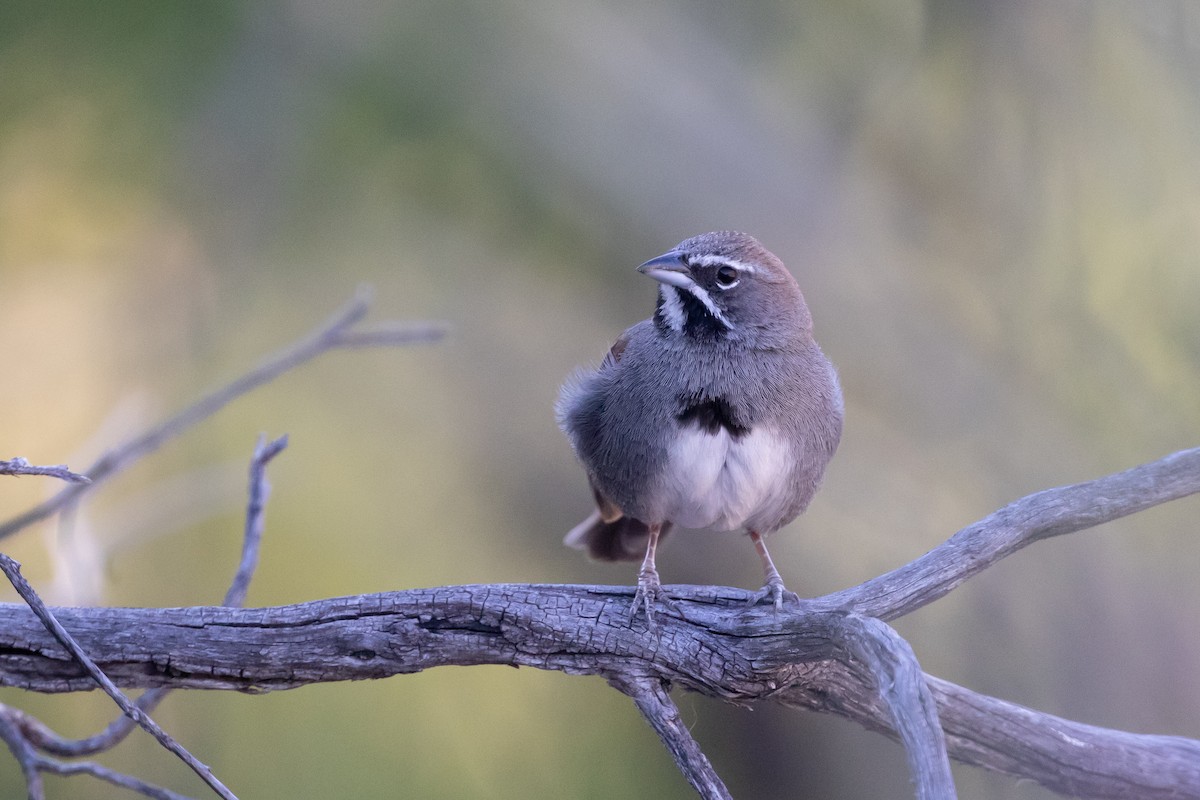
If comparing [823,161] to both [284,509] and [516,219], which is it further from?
[284,509]

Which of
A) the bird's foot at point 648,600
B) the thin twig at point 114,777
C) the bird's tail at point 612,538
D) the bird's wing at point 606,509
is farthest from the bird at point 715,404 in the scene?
the thin twig at point 114,777

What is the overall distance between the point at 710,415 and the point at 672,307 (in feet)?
1.61

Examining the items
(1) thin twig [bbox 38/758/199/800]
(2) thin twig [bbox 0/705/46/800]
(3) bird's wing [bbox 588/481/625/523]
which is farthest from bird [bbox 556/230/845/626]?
(2) thin twig [bbox 0/705/46/800]

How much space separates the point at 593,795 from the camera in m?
6.71

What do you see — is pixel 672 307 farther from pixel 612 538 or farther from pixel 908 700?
pixel 908 700

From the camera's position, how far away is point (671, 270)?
407 centimetres

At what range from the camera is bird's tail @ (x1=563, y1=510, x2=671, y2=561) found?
4.95 meters

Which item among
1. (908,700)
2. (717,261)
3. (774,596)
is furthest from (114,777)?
(717,261)

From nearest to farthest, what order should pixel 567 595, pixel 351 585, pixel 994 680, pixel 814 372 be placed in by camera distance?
1. pixel 567 595
2. pixel 814 372
3. pixel 994 680
4. pixel 351 585

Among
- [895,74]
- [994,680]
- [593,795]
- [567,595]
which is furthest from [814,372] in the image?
[593,795]

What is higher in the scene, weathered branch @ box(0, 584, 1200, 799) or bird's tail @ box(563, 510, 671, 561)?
bird's tail @ box(563, 510, 671, 561)

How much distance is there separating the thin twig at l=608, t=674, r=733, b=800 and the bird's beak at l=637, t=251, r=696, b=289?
1536 mm

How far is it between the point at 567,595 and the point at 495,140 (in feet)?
14.0

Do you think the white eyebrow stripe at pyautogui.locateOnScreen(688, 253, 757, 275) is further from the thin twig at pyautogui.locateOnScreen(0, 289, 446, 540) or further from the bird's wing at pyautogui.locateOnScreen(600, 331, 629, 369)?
the thin twig at pyautogui.locateOnScreen(0, 289, 446, 540)
